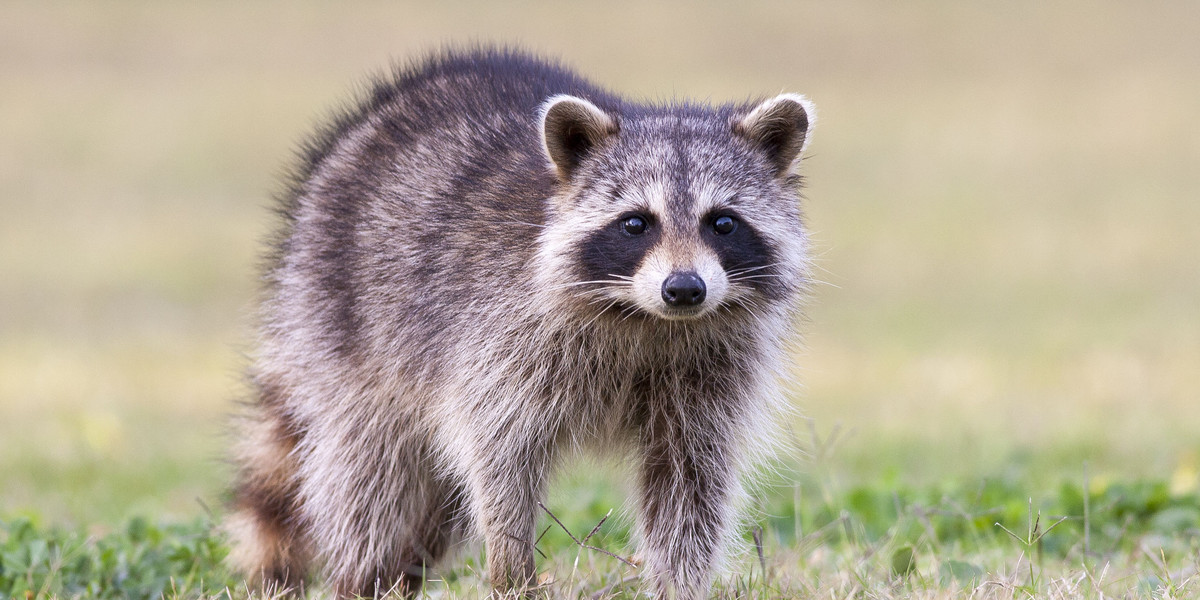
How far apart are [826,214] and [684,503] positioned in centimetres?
1208

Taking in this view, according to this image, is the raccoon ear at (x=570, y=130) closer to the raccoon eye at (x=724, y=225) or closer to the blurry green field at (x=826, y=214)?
A: the raccoon eye at (x=724, y=225)

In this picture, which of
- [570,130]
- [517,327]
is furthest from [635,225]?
[517,327]

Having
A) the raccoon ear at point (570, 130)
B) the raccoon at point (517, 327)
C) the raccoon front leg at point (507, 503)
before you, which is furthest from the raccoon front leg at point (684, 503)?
the raccoon ear at point (570, 130)

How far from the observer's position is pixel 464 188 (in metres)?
4.33

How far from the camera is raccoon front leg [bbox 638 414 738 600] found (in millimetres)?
4180

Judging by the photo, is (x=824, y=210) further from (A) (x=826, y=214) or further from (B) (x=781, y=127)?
(B) (x=781, y=127)

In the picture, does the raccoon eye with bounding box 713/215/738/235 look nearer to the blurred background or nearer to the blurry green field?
the blurred background

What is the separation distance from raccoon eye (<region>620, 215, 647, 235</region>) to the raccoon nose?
0.27 meters

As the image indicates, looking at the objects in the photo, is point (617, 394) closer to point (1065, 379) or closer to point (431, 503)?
point (431, 503)

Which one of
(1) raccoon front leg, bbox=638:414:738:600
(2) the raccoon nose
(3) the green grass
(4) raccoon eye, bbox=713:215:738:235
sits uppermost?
(4) raccoon eye, bbox=713:215:738:235

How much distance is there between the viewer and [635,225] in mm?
3879

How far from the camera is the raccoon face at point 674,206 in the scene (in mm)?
3791

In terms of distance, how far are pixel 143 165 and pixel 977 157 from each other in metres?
10.7

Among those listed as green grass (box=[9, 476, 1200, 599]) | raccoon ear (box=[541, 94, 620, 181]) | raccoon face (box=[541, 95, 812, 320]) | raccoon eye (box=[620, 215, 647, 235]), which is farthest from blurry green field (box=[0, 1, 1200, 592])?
raccoon ear (box=[541, 94, 620, 181])
